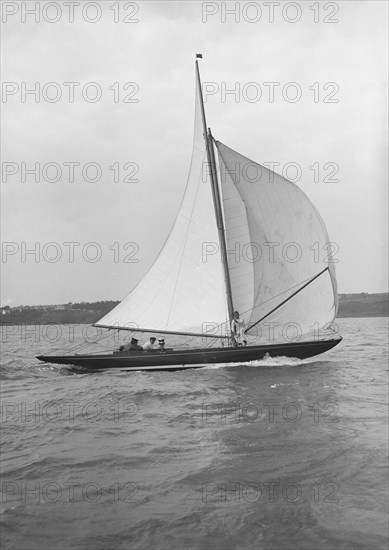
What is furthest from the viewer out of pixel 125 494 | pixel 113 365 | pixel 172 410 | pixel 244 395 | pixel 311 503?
pixel 113 365

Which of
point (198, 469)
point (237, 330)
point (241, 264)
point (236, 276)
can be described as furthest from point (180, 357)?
point (198, 469)

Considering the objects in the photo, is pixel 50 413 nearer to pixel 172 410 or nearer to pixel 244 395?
pixel 172 410

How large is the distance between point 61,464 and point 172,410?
A: 5.36m

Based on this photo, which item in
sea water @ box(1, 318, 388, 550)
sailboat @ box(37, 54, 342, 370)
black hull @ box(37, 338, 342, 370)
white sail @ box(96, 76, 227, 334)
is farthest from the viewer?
white sail @ box(96, 76, 227, 334)

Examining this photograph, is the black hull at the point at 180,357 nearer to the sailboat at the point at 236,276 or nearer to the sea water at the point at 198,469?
the sailboat at the point at 236,276

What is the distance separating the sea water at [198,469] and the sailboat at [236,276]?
616 cm

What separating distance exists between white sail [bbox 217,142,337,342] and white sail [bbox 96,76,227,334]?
0.91 metres


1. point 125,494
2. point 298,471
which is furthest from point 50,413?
point 298,471

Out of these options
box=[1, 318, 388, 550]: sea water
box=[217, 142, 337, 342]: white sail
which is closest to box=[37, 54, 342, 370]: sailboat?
box=[217, 142, 337, 342]: white sail

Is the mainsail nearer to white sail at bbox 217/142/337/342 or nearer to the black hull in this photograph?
white sail at bbox 217/142/337/342

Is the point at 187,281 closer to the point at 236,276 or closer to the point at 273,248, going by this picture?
the point at 236,276

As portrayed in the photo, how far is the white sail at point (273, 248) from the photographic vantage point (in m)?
23.9

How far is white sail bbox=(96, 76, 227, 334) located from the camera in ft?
80.0

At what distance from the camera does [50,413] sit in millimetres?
15000
